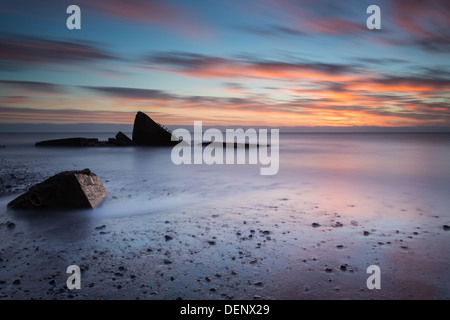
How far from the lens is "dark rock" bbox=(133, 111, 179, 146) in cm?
3416

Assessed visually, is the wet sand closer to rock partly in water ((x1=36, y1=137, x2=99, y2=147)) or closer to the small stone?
the small stone

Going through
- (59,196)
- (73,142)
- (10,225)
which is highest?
(73,142)

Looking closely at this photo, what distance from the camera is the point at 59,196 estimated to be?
665 centimetres

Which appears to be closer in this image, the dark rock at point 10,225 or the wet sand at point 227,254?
the wet sand at point 227,254

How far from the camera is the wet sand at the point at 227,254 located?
3.33 m

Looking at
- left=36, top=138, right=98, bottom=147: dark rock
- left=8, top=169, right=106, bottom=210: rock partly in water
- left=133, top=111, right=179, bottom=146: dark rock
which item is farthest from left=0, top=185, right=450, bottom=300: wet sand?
left=36, top=138, right=98, bottom=147: dark rock

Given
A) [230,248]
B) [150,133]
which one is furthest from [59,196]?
[150,133]

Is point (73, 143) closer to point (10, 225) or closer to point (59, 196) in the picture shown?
point (59, 196)

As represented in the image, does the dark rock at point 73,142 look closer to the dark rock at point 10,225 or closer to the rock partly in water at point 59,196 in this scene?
the rock partly in water at point 59,196

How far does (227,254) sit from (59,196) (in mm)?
4552

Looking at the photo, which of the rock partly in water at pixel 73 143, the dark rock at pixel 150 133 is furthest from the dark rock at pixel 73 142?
the dark rock at pixel 150 133

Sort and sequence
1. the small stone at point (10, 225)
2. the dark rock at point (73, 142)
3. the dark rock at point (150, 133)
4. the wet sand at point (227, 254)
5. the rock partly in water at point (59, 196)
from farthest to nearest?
the dark rock at point (73, 142)
the dark rock at point (150, 133)
the rock partly in water at point (59, 196)
the small stone at point (10, 225)
the wet sand at point (227, 254)

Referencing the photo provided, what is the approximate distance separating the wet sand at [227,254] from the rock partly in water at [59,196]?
411mm

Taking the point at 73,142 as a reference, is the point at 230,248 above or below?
below
